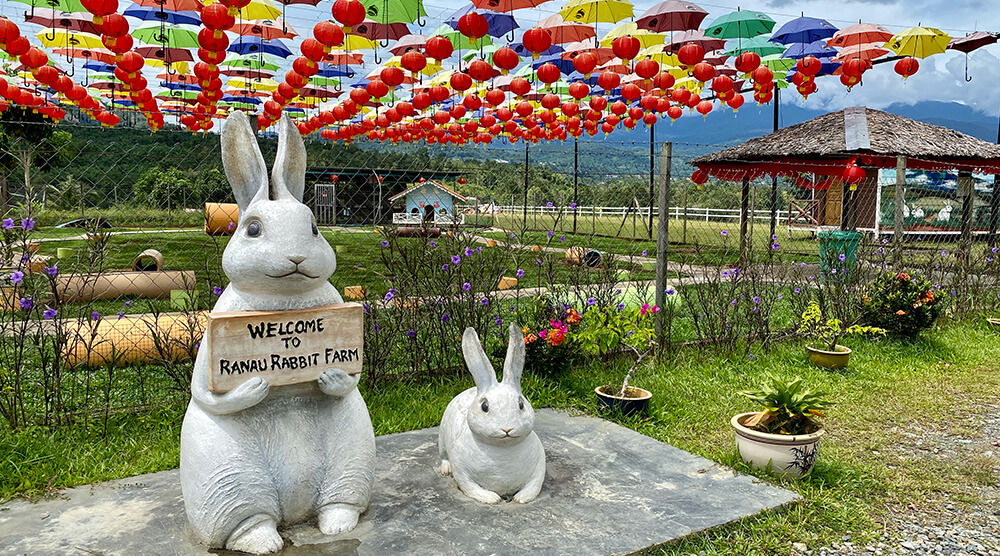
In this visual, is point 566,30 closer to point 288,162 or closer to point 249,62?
point 249,62

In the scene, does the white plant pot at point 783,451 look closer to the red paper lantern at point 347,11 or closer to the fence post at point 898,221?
the fence post at point 898,221

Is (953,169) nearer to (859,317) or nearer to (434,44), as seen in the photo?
(859,317)

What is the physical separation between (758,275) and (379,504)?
15.1ft

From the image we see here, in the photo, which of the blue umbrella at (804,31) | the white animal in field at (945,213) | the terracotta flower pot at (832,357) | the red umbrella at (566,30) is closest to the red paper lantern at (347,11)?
the red umbrella at (566,30)

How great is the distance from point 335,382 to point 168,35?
47.2 feet

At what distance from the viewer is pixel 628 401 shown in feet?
14.1

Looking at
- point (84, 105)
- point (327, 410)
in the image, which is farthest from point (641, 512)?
point (84, 105)

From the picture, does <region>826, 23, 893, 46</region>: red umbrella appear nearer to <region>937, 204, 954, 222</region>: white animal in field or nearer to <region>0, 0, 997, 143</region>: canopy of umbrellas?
<region>0, 0, 997, 143</region>: canopy of umbrellas

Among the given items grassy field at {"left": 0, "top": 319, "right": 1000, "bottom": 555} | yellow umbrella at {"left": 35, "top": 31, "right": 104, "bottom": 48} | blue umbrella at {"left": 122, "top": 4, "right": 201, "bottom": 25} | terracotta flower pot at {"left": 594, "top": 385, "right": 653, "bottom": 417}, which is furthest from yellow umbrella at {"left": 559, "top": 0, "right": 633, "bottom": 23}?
yellow umbrella at {"left": 35, "top": 31, "right": 104, "bottom": 48}

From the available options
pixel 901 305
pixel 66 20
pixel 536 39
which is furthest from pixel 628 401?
pixel 66 20

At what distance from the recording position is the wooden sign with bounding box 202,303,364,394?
252 cm

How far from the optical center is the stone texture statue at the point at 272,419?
2.53 m

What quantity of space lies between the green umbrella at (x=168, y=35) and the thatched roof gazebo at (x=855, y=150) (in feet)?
37.4

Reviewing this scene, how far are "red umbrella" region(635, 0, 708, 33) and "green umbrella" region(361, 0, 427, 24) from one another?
3.74m
